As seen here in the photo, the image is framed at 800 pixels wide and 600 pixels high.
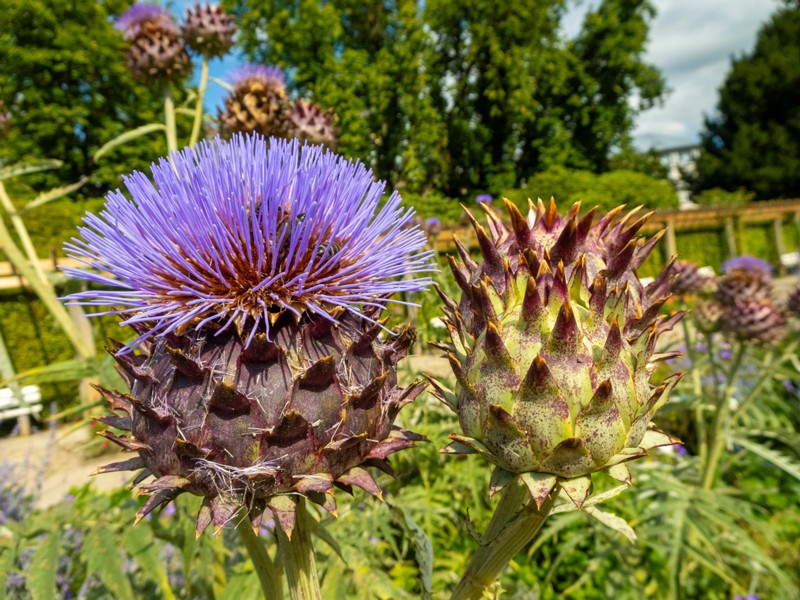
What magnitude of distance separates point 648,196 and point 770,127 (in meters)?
15.0

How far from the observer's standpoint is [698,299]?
2938 millimetres

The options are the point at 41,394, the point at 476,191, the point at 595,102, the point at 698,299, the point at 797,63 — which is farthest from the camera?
the point at 797,63

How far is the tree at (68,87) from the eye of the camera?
1275 cm

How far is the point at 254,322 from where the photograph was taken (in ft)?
2.83

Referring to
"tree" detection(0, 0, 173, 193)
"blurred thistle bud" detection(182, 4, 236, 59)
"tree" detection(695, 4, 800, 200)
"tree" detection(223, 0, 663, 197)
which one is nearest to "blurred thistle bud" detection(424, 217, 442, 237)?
"blurred thistle bud" detection(182, 4, 236, 59)

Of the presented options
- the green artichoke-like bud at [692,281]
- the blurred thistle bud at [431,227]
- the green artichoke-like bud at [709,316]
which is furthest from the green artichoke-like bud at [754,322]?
the blurred thistle bud at [431,227]

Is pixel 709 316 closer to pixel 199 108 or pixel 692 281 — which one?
pixel 692 281

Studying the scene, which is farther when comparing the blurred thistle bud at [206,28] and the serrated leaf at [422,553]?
the blurred thistle bud at [206,28]

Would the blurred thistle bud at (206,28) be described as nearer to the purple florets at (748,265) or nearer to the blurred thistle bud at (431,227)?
the blurred thistle bud at (431,227)

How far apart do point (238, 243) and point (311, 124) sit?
1599 mm

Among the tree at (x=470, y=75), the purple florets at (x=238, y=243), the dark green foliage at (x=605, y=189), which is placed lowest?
the purple florets at (x=238, y=243)

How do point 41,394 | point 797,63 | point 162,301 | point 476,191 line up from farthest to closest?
point 797,63, point 476,191, point 41,394, point 162,301

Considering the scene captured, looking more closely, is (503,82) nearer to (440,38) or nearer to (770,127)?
(440,38)

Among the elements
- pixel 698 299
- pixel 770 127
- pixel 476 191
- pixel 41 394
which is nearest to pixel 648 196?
pixel 476 191
